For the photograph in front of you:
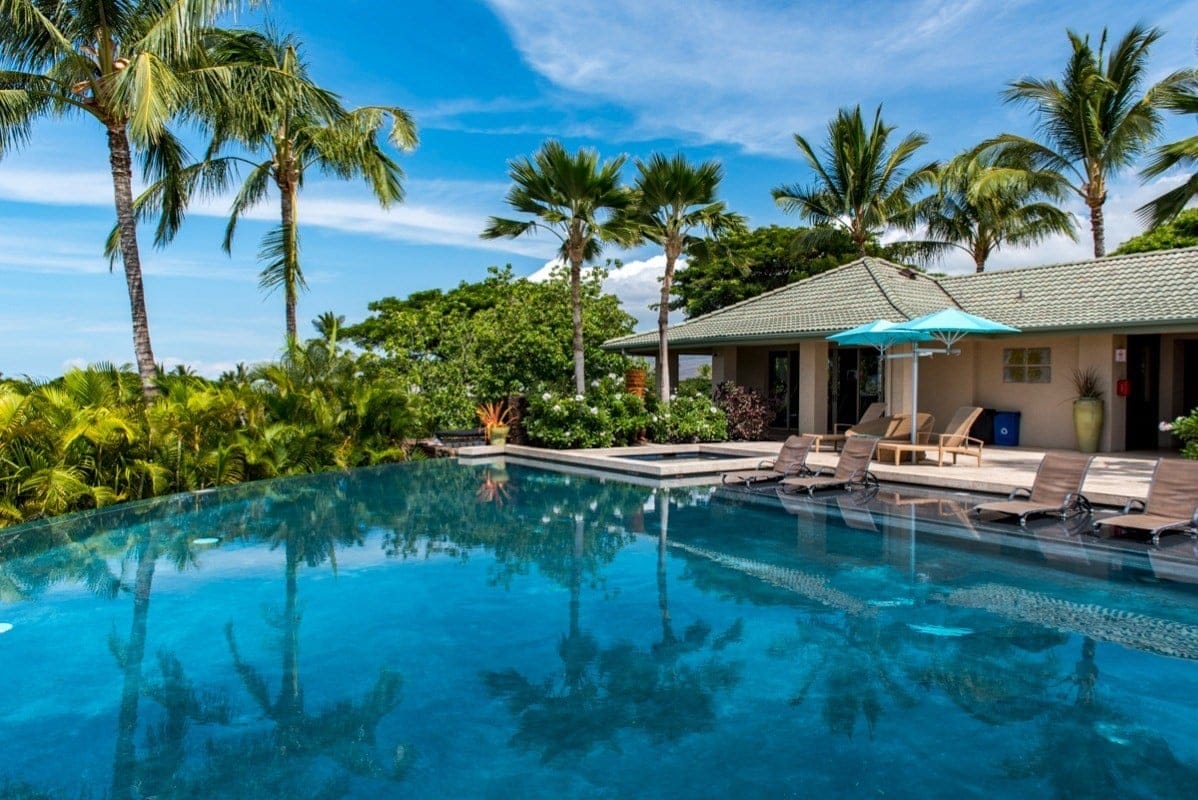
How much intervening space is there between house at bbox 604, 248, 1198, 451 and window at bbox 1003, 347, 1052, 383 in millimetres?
22

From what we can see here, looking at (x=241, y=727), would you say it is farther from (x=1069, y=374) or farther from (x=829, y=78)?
(x=829, y=78)

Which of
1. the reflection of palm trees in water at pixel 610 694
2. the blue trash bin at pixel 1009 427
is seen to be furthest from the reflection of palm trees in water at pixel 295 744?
the blue trash bin at pixel 1009 427

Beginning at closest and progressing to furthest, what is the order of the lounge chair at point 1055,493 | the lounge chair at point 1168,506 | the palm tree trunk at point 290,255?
1. the lounge chair at point 1168,506
2. the lounge chair at point 1055,493
3. the palm tree trunk at point 290,255

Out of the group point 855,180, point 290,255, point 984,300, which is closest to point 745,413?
point 984,300

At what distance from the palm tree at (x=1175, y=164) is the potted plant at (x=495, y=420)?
55.9 ft

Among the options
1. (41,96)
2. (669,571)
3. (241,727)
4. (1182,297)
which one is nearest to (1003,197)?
(1182,297)

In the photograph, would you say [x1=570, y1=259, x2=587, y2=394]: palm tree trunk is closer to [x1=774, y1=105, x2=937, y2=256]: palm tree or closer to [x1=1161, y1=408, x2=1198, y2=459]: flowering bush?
[x1=1161, y1=408, x2=1198, y2=459]: flowering bush

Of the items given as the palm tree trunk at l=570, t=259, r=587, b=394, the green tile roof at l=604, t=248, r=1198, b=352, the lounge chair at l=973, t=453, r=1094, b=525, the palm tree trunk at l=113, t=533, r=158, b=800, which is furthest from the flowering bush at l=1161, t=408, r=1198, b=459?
the palm tree trunk at l=113, t=533, r=158, b=800

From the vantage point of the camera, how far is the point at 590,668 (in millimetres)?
6211

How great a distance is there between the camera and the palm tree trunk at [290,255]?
62.3 ft

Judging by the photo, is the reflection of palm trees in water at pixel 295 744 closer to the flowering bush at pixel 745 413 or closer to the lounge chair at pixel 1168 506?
the lounge chair at pixel 1168 506

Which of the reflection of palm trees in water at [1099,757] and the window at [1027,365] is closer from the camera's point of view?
the reflection of palm trees in water at [1099,757]

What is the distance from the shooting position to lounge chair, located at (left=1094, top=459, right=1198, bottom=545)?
9.30m

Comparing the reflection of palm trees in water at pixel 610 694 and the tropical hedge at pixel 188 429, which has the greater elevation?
the tropical hedge at pixel 188 429
